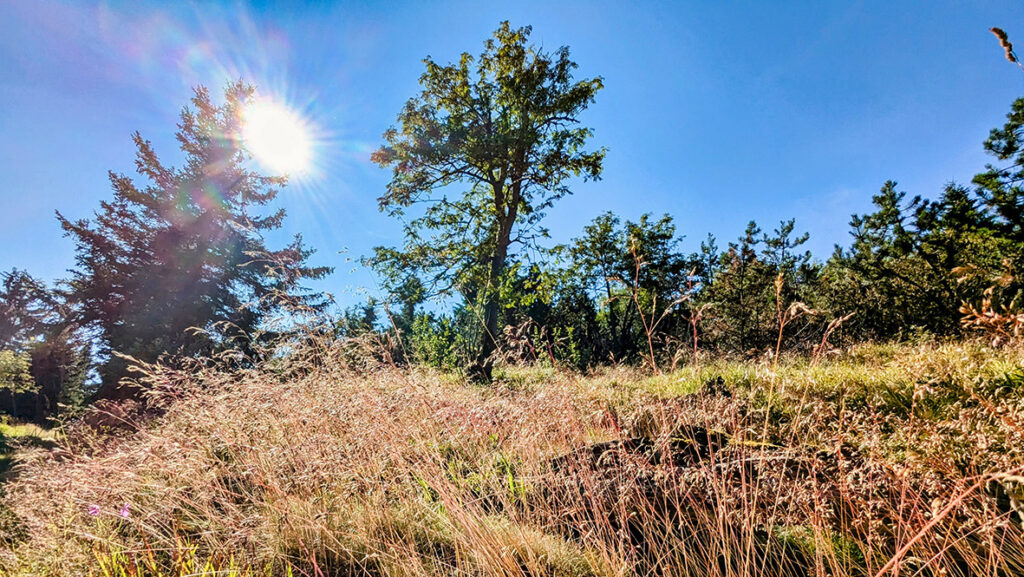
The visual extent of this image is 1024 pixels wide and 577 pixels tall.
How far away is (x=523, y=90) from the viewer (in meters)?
11.1

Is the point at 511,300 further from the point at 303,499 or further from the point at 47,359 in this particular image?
the point at 47,359

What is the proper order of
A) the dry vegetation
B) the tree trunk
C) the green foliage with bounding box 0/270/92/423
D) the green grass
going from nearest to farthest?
1. the dry vegetation
2. the green grass
3. the tree trunk
4. the green foliage with bounding box 0/270/92/423

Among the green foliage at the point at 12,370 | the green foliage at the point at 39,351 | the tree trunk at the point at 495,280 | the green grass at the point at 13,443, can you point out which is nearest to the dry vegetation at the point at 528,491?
the green grass at the point at 13,443

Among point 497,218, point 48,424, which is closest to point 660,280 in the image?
point 497,218

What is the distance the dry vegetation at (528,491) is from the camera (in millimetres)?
1678

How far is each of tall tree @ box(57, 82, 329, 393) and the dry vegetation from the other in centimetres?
921

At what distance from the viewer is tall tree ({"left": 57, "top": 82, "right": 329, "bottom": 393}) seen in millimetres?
12156

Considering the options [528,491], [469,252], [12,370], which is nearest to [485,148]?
[469,252]

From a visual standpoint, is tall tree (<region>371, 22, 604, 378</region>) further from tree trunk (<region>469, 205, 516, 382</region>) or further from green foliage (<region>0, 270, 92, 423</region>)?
green foliage (<region>0, 270, 92, 423</region>)

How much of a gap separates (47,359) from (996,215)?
133 feet

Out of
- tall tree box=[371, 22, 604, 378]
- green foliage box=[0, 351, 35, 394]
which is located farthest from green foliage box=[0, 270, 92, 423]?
tall tree box=[371, 22, 604, 378]

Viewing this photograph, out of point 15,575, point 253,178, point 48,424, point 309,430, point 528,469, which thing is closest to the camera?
point 15,575

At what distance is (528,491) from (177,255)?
52.0 feet

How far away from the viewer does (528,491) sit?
8.00ft
